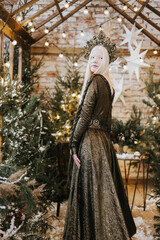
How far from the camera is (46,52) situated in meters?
4.83

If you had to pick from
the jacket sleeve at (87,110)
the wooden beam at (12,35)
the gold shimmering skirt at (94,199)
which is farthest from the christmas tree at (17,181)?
the wooden beam at (12,35)

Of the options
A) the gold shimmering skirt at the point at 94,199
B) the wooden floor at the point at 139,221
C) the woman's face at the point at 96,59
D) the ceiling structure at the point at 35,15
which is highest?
the ceiling structure at the point at 35,15

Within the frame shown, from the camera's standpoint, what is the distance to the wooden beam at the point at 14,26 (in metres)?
2.62

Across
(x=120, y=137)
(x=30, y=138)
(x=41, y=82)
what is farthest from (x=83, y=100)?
(x=41, y=82)

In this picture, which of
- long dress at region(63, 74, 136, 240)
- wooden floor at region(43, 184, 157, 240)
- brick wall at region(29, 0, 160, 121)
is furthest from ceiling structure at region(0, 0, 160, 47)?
wooden floor at region(43, 184, 157, 240)

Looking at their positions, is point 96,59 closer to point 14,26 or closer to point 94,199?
point 94,199

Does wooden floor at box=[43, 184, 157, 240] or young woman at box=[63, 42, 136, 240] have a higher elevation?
young woman at box=[63, 42, 136, 240]

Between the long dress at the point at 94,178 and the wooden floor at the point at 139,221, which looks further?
the wooden floor at the point at 139,221

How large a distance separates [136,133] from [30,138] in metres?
1.91

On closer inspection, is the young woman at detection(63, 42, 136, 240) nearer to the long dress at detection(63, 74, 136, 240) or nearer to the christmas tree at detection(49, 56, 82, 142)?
the long dress at detection(63, 74, 136, 240)

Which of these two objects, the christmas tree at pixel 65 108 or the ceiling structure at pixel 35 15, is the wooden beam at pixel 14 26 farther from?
the christmas tree at pixel 65 108

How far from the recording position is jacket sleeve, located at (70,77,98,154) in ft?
6.39

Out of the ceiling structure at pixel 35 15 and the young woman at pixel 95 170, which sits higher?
the ceiling structure at pixel 35 15

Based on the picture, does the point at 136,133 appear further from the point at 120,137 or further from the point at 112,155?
the point at 112,155
